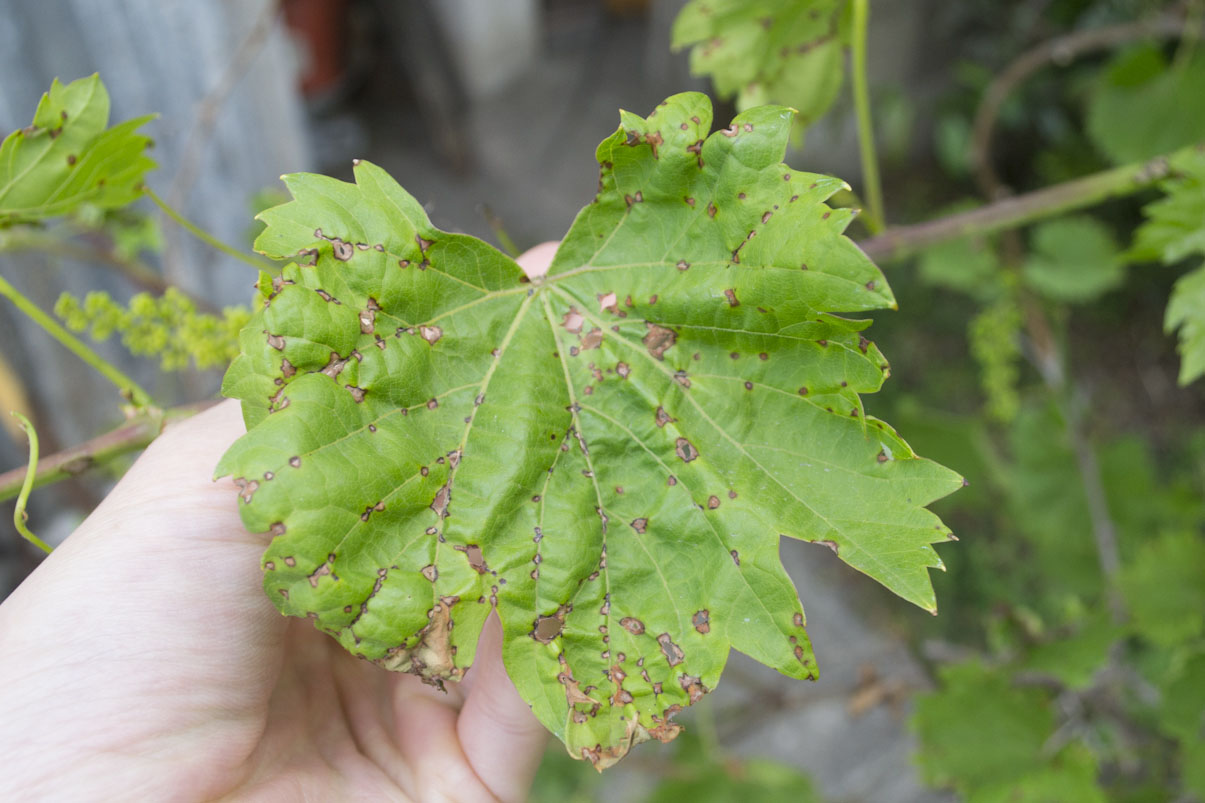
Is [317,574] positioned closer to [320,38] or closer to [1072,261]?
[1072,261]

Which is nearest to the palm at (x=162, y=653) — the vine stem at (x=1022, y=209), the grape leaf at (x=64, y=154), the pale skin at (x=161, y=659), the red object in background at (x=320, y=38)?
the pale skin at (x=161, y=659)

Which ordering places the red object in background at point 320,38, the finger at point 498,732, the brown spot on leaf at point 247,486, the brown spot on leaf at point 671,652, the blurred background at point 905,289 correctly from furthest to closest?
the red object in background at point 320,38 < the blurred background at point 905,289 < the finger at point 498,732 < the brown spot on leaf at point 671,652 < the brown spot on leaf at point 247,486

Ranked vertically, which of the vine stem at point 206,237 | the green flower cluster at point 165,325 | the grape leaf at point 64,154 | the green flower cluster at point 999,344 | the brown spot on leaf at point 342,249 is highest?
the grape leaf at point 64,154

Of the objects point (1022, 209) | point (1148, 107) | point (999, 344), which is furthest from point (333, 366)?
point (1148, 107)

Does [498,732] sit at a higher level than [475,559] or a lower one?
lower

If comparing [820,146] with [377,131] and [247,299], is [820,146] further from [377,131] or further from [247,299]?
[247,299]

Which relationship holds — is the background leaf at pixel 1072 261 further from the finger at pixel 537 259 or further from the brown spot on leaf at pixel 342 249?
the brown spot on leaf at pixel 342 249

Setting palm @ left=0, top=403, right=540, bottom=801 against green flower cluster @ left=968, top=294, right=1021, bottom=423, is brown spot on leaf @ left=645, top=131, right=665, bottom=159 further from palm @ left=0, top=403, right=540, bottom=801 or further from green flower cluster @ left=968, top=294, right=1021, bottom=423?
green flower cluster @ left=968, top=294, right=1021, bottom=423
